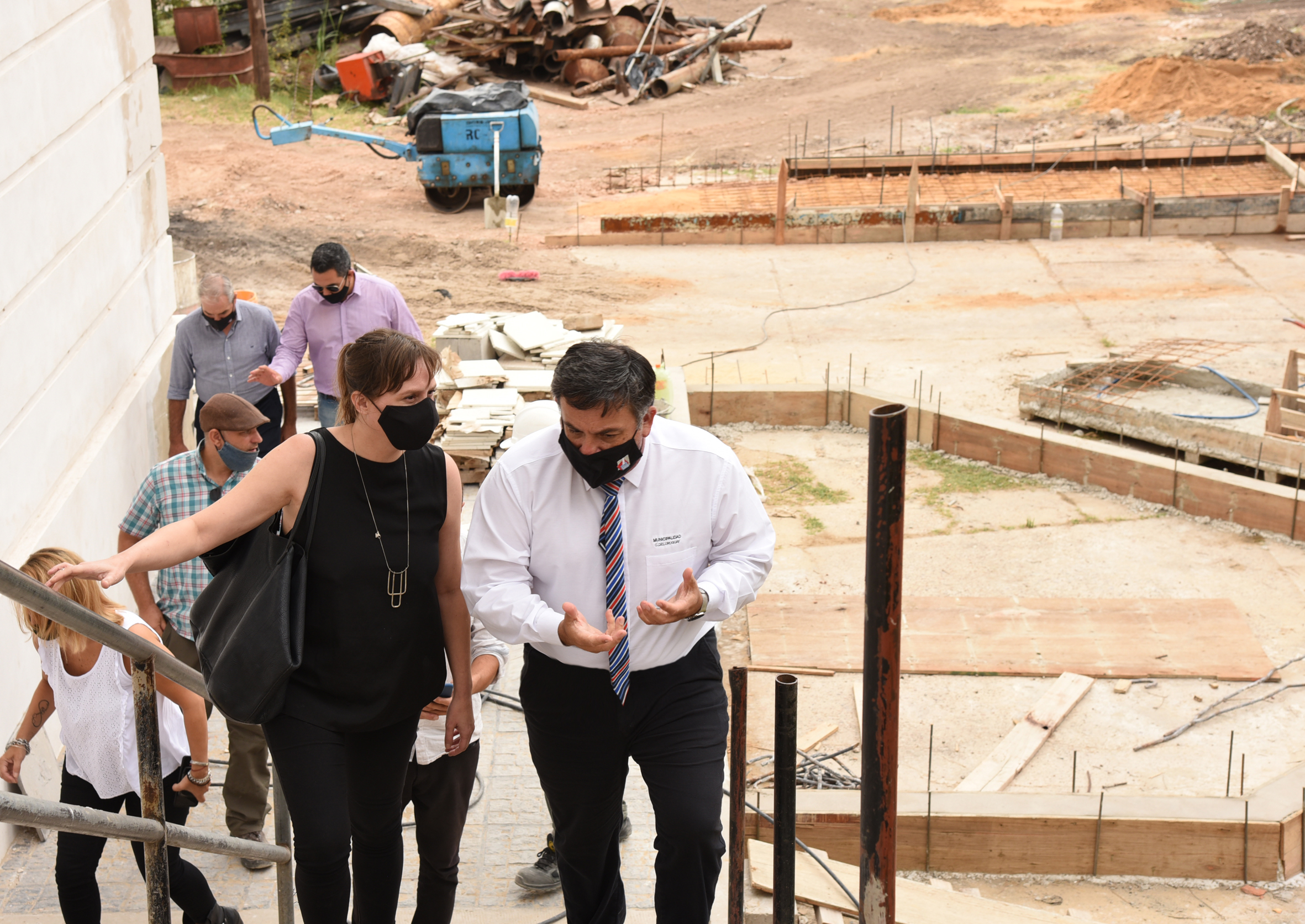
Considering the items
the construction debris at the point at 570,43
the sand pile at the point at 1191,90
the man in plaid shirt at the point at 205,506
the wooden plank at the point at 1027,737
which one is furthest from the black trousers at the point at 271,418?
the sand pile at the point at 1191,90

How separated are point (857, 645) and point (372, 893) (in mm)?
5186

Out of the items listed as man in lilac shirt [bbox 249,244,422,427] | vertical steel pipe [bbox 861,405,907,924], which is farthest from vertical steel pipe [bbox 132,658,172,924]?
man in lilac shirt [bbox 249,244,422,427]

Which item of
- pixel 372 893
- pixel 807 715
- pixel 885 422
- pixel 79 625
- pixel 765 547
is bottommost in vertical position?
pixel 807 715

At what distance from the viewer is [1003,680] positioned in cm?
812

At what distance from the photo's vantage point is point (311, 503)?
3354 mm

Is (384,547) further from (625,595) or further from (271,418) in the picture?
(271,418)

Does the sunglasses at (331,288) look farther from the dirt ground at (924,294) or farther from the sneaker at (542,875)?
the sneaker at (542,875)

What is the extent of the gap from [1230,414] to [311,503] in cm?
1077

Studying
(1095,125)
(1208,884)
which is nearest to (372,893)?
(1208,884)

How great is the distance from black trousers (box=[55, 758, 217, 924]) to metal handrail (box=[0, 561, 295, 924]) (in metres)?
0.35

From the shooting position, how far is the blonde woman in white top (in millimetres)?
4027

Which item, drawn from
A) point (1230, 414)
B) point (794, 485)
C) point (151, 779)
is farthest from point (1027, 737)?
point (1230, 414)

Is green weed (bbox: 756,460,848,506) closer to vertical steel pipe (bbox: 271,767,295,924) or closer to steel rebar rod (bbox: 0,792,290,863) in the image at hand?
vertical steel pipe (bbox: 271,767,295,924)

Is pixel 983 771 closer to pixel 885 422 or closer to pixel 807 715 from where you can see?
pixel 807 715
